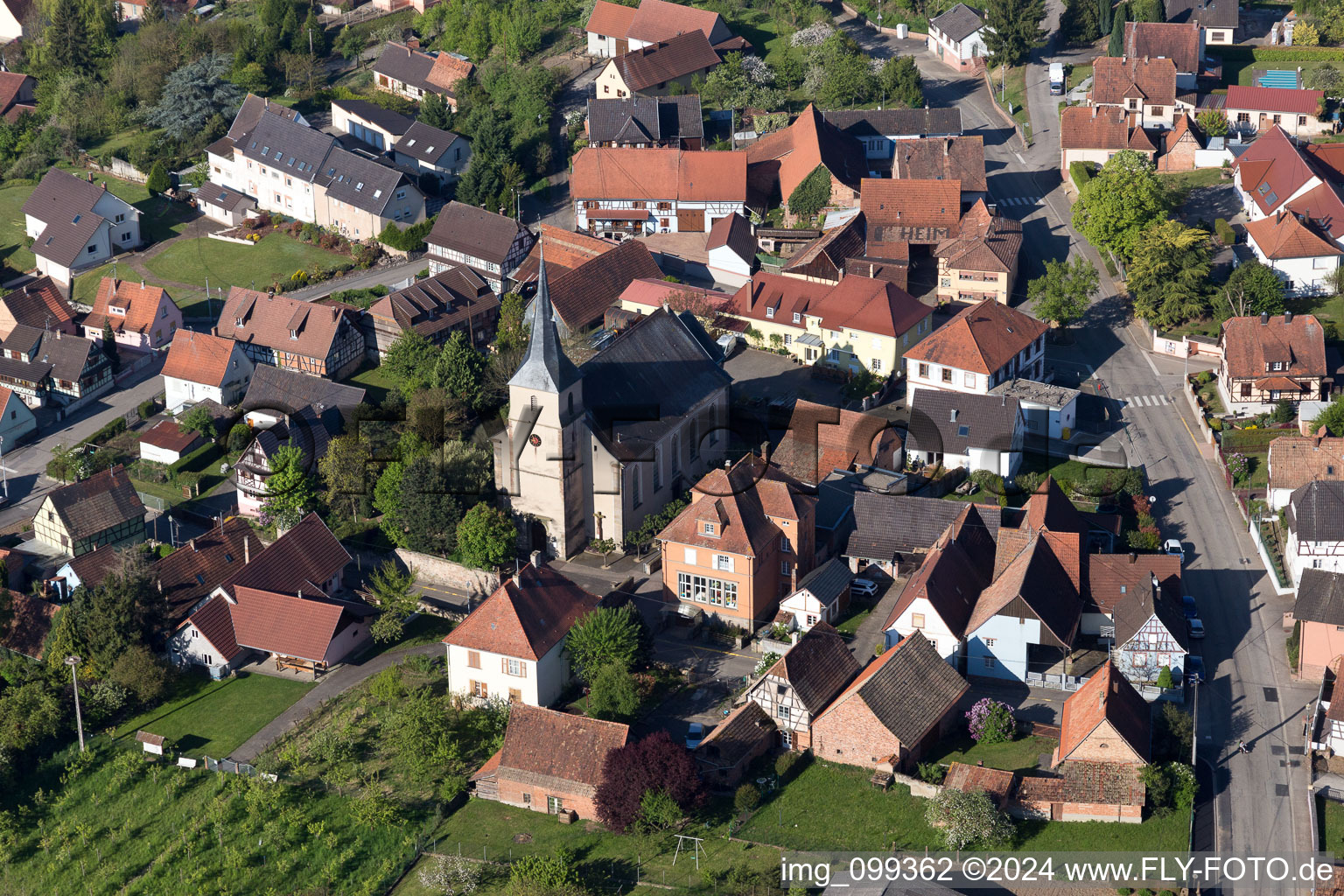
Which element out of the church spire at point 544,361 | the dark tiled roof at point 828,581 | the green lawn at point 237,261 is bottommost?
the green lawn at point 237,261

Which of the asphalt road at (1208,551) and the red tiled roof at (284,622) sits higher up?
the red tiled roof at (284,622)

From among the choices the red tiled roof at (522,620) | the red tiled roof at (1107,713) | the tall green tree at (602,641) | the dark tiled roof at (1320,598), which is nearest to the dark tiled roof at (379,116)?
the red tiled roof at (522,620)

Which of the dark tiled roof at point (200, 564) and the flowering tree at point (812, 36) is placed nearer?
the dark tiled roof at point (200, 564)

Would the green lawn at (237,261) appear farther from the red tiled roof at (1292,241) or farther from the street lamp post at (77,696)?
the red tiled roof at (1292,241)

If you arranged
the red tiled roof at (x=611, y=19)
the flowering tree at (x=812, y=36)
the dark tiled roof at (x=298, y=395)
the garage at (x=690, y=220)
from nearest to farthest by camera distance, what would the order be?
the dark tiled roof at (x=298, y=395) → the garage at (x=690, y=220) → the flowering tree at (x=812, y=36) → the red tiled roof at (x=611, y=19)

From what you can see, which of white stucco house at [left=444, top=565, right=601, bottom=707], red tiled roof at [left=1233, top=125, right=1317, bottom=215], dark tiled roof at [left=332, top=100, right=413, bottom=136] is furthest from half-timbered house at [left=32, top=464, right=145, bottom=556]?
red tiled roof at [left=1233, top=125, right=1317, bottom=215]

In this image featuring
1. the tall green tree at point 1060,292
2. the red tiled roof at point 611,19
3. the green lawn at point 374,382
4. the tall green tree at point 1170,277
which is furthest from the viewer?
the red tiled roof at point 611,19
